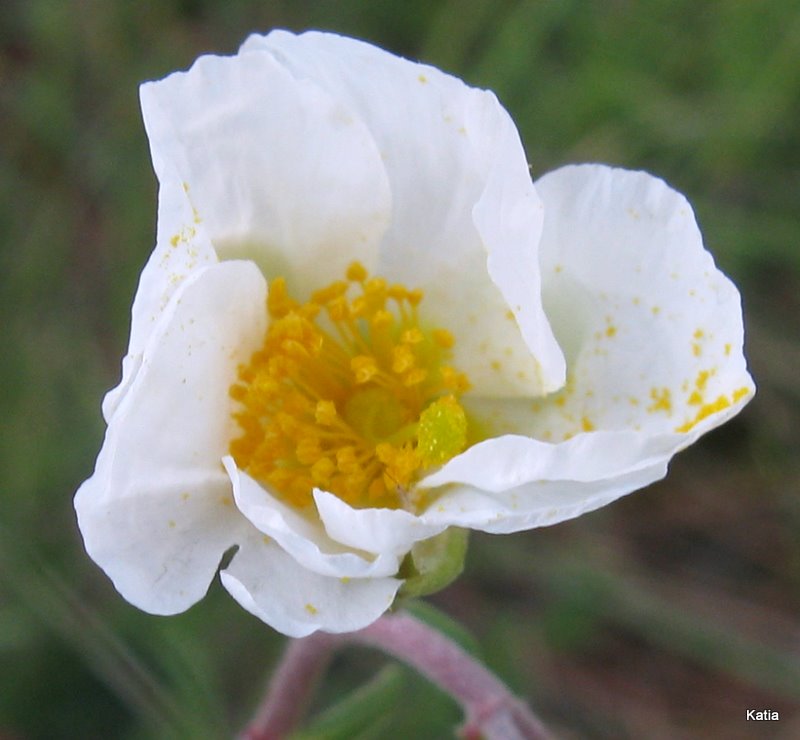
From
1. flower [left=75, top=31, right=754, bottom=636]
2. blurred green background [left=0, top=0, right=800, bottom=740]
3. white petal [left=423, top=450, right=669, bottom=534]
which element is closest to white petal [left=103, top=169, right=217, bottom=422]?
flower [left=75, top=31, right=754, bottom=636]

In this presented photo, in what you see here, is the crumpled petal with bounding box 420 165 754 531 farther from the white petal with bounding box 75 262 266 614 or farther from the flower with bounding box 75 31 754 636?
the white petal with bounding box 75 262 266 614

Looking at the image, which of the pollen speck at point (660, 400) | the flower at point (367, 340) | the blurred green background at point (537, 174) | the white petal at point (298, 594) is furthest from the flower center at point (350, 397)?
the blurred green background at point (537, 174)

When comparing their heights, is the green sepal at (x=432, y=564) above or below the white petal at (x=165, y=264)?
below

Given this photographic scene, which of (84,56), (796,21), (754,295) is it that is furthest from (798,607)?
(84,56)

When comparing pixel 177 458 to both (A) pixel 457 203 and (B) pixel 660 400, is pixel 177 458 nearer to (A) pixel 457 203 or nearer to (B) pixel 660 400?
(A) pixel 457 203

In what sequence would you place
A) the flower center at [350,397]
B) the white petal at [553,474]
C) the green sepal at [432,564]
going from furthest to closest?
1. the flower center at [350,397]
2. the green sepal at [432,564]
3. the white petal at [553,474]

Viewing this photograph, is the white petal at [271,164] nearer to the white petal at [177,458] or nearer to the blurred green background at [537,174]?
the white petal at [177,458]
